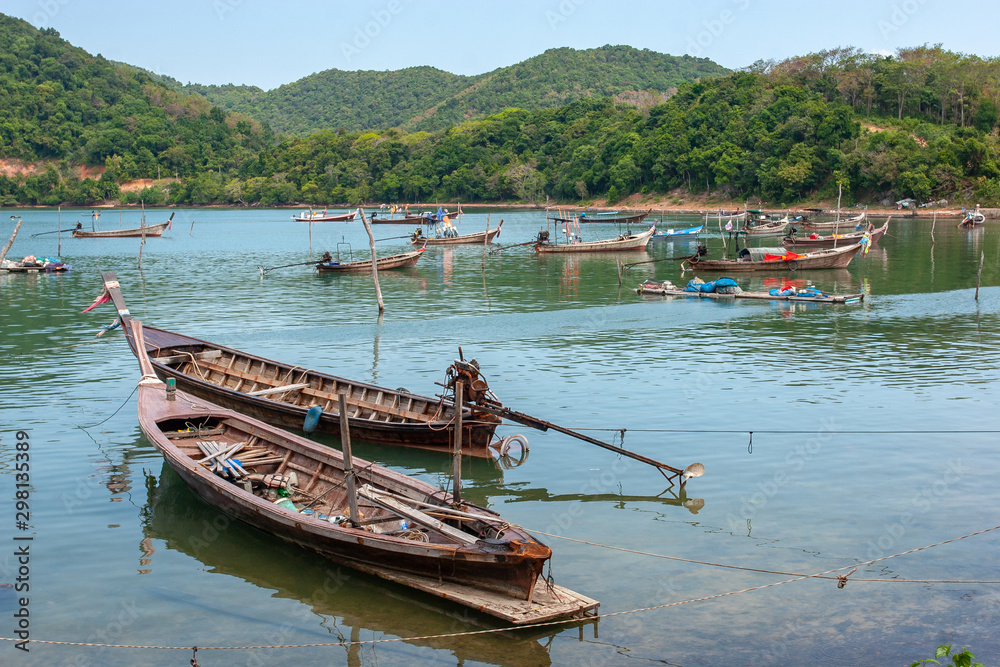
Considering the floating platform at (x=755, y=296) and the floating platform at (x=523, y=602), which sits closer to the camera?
the floating platform at (x=523, y=602)

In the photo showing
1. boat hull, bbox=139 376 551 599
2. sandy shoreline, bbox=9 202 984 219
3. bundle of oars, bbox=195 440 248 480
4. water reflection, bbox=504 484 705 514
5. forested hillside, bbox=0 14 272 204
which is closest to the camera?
boat hull, bbox=139 376 551 599

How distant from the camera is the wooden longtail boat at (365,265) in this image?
160ft

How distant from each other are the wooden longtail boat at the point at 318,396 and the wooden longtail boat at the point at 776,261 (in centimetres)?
3036

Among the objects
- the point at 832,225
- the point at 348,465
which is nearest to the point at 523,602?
the point at 348,465

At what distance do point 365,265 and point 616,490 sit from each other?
122 feet

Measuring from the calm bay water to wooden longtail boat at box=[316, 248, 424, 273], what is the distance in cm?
1526

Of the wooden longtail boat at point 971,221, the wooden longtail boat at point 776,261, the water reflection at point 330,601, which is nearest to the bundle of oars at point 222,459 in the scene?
the water reflection at point 330,601

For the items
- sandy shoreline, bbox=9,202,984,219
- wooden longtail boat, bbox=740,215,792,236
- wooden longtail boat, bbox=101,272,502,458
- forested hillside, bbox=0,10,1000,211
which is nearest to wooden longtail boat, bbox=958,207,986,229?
sandy shoreline, bbox=9,202,984,219

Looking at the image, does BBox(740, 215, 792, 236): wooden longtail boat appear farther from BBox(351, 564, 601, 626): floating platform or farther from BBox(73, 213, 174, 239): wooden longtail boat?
BBox(351, 564, 601, 626): floating platform

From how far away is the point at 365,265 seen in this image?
49.4 metres

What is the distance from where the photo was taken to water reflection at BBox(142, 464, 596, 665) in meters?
9.48
